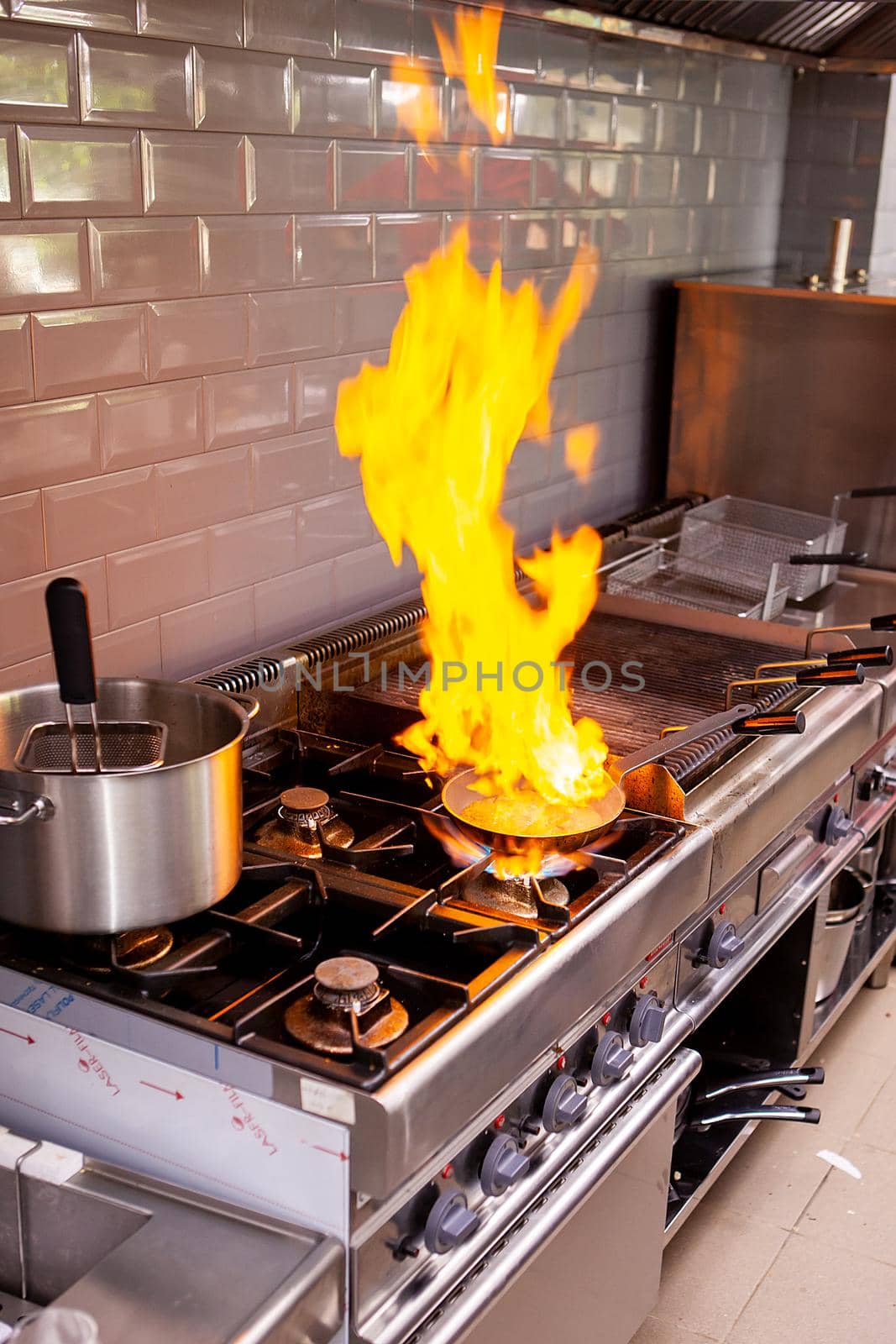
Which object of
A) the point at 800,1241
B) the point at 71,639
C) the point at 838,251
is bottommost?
the point at 800,1241

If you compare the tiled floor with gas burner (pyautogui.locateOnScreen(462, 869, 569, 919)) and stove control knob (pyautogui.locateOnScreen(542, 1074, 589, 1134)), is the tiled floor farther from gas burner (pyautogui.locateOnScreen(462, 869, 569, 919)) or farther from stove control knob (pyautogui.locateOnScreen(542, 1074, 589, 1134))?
gas burner (pyautogui.locateOnScreen(462, 869, 569, 919))

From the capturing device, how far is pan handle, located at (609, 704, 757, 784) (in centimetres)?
151

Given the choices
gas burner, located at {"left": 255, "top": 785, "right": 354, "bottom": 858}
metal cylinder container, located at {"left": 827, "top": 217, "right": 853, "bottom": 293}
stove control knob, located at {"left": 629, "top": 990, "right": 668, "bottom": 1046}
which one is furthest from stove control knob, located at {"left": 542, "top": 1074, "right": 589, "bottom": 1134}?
metal cylinder container, located at {"left": 827, "top": 217, "right": 853, "bottom": 293}

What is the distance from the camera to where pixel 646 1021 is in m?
1.44

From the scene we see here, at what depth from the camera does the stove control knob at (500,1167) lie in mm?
1196

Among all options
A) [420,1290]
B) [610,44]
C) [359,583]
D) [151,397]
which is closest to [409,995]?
[420,1290]

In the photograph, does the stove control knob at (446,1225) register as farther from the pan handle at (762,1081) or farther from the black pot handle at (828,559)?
the black pot handle at (828,559)

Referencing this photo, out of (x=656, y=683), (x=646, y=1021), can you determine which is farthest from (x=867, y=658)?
(x=646, y=1021)

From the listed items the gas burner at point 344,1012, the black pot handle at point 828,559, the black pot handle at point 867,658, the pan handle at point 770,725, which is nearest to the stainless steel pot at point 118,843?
the gas burner at point 344,1012

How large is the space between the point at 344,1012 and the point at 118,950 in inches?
8.4

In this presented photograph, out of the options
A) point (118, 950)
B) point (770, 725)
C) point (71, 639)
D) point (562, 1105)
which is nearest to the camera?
point (71, 639)

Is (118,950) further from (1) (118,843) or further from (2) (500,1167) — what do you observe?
(2) (500,1167)

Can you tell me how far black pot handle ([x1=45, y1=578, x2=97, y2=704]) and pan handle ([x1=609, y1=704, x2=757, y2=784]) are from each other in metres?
0.64

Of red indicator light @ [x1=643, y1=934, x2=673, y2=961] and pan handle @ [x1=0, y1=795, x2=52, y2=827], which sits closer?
pan handle @ [x1=0, y1=795, x2=52, y2=827]
